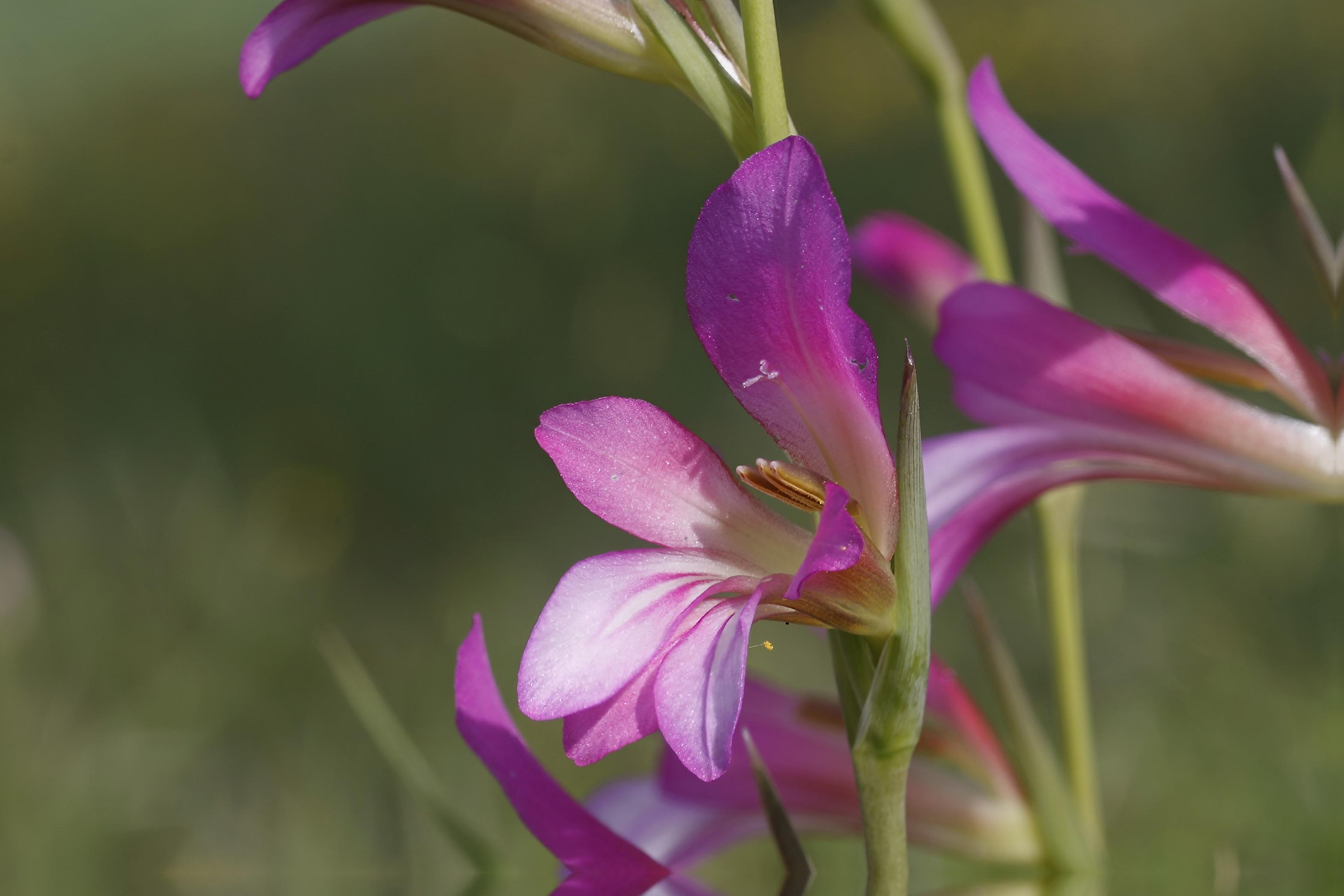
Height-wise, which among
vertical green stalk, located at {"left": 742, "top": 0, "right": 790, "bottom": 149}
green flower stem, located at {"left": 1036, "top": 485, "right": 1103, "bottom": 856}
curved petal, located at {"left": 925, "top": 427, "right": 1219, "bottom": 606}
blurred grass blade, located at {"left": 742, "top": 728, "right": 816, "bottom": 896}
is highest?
vertical green stalk, located at {"left": 742, "top": 0, "right": 790, "bottom": 149}

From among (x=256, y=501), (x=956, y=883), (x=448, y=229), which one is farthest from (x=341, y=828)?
(x=448, y=229)

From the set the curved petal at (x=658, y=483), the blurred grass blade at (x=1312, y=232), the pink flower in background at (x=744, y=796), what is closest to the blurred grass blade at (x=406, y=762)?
the pink flower in background at (x=744, y=796)

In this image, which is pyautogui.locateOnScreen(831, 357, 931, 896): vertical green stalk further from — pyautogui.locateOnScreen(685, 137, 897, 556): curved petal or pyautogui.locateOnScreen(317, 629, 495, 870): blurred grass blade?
pyautogui.locateOnScreen(317, 629, 495, 870): blurred grass blade

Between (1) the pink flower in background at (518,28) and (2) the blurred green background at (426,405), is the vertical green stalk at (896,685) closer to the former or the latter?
(1) the pink flower in background at (518,28)

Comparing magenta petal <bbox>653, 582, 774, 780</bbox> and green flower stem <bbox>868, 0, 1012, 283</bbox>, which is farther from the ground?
green flower stem <bbox>868, 0, 1012, 283</bbox>

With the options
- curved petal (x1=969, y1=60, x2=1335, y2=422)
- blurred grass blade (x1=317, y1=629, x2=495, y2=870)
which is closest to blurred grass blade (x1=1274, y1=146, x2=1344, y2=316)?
curved petal (x1=969, y1=60, x2=1335, y2=422)

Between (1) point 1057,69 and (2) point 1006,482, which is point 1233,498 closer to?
(1) point 1057,69
